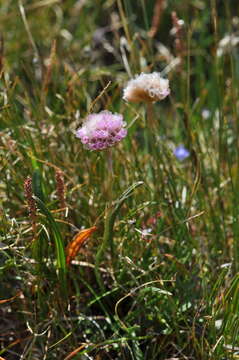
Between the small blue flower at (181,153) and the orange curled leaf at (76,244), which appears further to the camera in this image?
the small blue flower at (181,153)

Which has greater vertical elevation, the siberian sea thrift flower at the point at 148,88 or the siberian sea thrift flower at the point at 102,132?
the siberian sea thrift flower at the point at 148,88

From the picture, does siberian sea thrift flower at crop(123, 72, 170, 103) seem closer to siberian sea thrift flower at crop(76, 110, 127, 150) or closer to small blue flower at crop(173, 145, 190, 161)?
siberian sea thrift flower at crop(76, 110, 127, 150)

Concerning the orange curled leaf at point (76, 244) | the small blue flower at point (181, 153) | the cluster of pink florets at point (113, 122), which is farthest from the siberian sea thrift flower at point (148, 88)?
Answer: the small blue flower at point (181, 153)

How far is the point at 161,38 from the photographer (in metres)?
2.83

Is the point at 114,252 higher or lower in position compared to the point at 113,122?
lower

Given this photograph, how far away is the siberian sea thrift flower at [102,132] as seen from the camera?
97cm

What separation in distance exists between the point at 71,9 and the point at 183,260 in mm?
1649

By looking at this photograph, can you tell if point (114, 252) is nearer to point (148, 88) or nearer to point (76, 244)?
point (76, 244)

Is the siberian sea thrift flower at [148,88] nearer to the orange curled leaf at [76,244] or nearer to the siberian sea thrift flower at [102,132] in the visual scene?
the siberian sea thrift flower at [102,132]

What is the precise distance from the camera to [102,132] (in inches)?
38.3

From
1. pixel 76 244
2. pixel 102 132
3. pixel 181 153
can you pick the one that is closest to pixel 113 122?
pixel 102 132

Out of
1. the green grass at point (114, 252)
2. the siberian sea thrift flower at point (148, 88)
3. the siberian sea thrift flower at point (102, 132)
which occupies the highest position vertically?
the siberian sea thrift flower at point (148, 88)

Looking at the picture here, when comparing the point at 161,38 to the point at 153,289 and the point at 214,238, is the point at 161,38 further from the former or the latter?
the point at 153,289

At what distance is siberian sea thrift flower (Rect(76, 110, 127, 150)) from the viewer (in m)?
0.97
